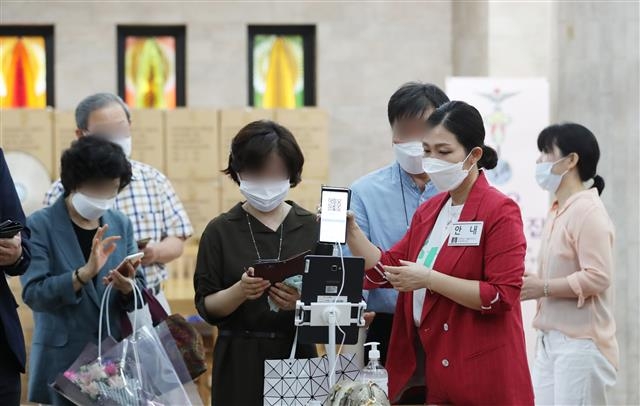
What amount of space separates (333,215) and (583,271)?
6.63ft

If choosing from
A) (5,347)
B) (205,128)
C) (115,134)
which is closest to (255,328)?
(5,347)

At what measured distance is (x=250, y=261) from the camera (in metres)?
3.48

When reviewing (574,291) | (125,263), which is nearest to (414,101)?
(125,263)

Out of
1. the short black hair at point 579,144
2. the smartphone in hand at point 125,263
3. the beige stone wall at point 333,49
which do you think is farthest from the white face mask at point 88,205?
the beige stone wall at point 333,49

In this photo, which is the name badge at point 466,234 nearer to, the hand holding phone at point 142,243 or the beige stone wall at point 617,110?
the hand holding phone at point 142,243

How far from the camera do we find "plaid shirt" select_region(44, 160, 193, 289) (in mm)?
5047

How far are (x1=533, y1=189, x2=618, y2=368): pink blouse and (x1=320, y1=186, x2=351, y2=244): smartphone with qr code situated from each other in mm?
1979

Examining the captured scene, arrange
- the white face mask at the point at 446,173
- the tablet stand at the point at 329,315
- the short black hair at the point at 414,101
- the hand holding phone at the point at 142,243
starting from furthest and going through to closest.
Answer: the hand holding phone at the point at 142,243 → the short black hair at the point at 414,101 → the white face mask at the point at 446,173 → the tablet stand at the point at 329,315

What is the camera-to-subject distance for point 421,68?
10.8 meters

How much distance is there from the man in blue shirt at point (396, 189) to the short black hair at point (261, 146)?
0.47 metres

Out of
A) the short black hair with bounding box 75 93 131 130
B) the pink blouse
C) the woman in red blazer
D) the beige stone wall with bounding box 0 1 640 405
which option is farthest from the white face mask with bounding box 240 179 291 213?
the beige stone wall with bounding box 0 1 640 405

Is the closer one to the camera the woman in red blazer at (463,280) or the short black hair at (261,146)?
the woman in red blazer at (463,280)

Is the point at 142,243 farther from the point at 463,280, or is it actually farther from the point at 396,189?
the point at 463,280

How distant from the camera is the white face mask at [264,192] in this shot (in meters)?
3.47
